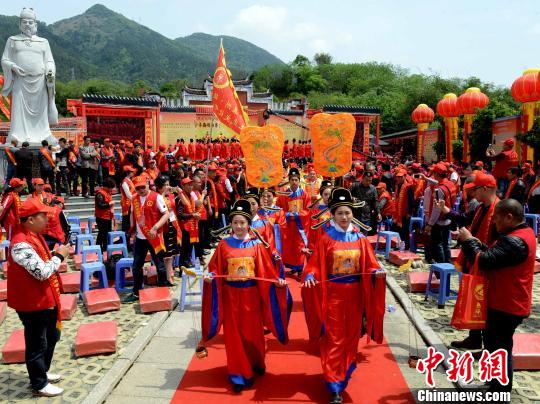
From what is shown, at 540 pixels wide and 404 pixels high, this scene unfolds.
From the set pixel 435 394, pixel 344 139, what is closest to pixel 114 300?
pixel 435 394

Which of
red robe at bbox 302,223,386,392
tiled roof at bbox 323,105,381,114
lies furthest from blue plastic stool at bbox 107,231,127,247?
tiled roof at bbox 323,105,381,114

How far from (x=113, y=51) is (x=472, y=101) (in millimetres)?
142081

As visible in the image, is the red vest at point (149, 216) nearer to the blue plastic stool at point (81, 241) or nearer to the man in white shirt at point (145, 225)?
the man in white shirt at point (145, 225)

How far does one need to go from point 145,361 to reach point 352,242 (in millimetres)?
2545

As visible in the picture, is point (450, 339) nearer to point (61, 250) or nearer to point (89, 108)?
point (61, 250)

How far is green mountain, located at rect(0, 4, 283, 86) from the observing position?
11791cm

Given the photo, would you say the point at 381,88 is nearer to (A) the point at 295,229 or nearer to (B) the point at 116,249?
(A) the point at 295,229

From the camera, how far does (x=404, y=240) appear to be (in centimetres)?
988

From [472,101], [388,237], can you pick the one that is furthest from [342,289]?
[472,101]

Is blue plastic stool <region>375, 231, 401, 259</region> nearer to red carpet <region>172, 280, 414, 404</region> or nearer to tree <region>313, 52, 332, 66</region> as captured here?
red carpet <region>172, 280, 414, 404</region>

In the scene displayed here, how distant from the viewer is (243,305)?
14.2 ft

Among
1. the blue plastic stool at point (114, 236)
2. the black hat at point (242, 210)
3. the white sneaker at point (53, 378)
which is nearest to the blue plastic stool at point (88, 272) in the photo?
the blue plastic stool at point (114, 236)

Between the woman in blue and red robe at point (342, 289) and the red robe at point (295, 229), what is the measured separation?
3.71 m

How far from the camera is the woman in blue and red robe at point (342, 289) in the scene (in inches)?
163
